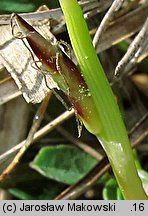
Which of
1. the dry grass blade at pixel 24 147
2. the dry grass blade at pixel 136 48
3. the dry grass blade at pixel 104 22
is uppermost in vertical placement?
the dry grass blade at pixel 104 22

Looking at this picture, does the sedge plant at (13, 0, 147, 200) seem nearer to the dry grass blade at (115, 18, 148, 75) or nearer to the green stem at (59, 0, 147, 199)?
the green stem at (59, 0, 147, 199)

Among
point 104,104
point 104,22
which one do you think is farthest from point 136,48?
point 104,104

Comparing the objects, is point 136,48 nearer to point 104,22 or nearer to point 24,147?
point 104,22

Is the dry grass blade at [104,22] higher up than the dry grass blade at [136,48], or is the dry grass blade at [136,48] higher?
the dry grass blade at [104,22]

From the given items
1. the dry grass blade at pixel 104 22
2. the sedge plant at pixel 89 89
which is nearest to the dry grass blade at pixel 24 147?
the dry grass blade at pixel 104 22

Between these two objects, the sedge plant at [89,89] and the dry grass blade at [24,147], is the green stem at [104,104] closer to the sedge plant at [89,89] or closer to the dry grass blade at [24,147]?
the sedge plant at [89,89]

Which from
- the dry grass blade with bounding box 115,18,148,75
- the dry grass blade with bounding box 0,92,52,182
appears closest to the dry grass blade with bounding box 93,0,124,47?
the dry grass blade with bounding box 115,18,148,75

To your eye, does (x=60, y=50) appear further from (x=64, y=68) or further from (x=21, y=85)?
(x=21, y=85)
